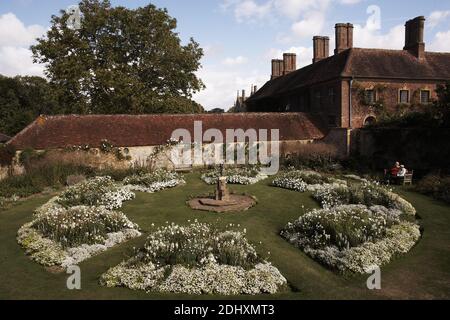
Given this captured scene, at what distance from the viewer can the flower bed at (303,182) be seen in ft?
57.9

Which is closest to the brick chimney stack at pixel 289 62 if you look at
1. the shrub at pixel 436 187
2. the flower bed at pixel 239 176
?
the flower bed at pixel 239 176

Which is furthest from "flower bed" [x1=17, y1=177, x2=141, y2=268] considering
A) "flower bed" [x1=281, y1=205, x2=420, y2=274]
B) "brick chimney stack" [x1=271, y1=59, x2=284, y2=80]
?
"brick chimney stack" [x1=271, y1=59, x2=284, y2=80]

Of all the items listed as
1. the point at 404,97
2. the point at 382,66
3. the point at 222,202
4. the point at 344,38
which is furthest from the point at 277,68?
the point at 222,202

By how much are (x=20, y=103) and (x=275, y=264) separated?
57.5 m

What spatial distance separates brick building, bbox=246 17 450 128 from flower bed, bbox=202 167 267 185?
31.1 feet

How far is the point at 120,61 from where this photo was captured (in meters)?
31.2

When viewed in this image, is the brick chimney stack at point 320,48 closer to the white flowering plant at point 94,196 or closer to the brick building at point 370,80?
the brick building at point 370,80

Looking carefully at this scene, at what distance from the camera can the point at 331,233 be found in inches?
405

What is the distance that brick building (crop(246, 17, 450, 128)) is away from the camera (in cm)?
2689

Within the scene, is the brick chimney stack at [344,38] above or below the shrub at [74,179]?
above

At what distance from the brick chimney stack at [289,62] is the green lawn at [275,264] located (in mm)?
28776

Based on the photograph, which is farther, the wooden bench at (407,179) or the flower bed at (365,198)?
the wooden bench at (407,179)

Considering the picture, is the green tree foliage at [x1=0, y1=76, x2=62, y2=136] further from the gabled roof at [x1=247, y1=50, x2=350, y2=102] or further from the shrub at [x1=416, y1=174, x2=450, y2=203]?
the shrub at [x1=416, y1=174, x2=450, y2=203]
